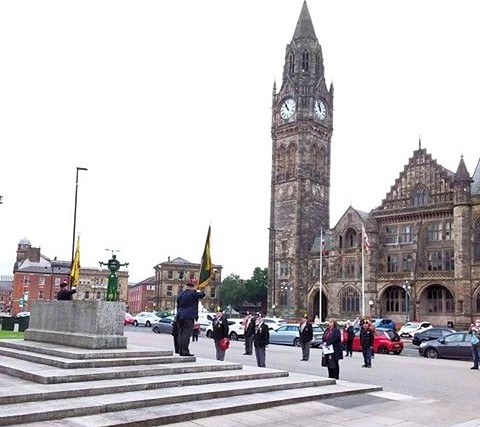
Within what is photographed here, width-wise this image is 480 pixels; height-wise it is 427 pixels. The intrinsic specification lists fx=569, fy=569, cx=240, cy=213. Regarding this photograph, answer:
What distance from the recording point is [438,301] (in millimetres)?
57375

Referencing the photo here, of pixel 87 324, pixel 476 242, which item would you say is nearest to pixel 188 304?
pixel 87 324

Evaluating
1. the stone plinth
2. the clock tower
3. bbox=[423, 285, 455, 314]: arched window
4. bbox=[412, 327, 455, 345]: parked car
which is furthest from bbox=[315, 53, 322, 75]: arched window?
the stone plinth

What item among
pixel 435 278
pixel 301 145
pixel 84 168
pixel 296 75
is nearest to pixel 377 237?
pixel 435 278

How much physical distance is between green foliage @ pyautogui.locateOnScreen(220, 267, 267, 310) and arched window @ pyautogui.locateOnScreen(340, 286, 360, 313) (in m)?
41.7

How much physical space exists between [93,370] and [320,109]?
71.7m

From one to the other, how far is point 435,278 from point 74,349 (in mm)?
49429

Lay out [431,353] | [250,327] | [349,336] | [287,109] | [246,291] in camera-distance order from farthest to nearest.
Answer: [246,291] → [287,109] → [431,353] → [349,336] → [250,327]

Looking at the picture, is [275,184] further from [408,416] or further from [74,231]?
[408,416]

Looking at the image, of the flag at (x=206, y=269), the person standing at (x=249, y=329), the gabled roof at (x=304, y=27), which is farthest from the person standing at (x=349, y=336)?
the gabled roof at (x=304, y=27)

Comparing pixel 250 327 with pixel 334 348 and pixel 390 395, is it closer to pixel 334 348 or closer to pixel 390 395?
pixel 334 348

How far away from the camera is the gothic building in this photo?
2170 inches

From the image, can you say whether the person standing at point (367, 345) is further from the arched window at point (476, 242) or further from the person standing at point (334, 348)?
the arched window at point (476, 242)

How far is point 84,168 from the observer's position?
1374 inches

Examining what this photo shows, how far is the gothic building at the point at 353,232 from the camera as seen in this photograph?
181 feet
